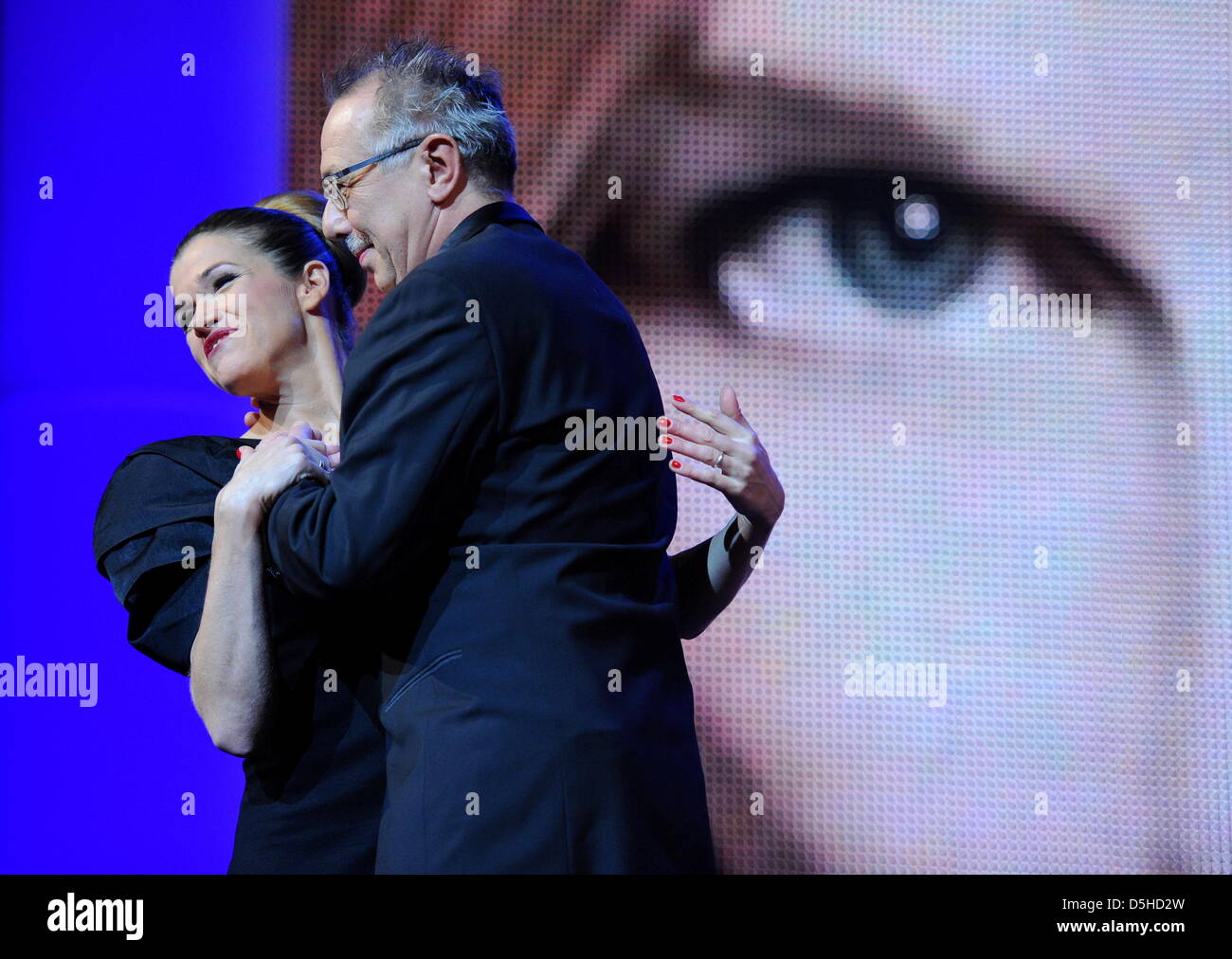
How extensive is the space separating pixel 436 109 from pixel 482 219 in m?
0.21

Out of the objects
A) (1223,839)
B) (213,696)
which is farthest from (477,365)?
(1223,839)

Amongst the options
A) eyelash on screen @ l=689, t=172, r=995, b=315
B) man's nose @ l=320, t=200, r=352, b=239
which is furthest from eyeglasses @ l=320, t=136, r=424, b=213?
eyelash on screen @ l=689, t=172, r=995, b=315

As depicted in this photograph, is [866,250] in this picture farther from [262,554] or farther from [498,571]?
[262,554]

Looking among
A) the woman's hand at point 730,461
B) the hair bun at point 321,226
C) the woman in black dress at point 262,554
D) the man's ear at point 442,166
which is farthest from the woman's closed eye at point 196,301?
the woman's hand at point 730,461

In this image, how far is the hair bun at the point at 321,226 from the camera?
208cm

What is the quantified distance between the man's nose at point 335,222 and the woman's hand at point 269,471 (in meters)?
0.30

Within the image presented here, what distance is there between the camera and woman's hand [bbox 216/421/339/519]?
1.71 metres

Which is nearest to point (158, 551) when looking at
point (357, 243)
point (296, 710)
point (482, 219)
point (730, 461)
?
point (296, 710)

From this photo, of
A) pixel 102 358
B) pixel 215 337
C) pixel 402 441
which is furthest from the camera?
pixel 102 358

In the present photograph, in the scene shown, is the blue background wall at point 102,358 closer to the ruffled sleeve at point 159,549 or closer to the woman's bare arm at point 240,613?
the ruffled sleeve at point 159,549

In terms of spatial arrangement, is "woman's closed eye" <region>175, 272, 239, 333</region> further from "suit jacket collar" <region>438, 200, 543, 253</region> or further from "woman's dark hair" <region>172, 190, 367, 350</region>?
"suit jacket collar" <region>438, 200, 543, 253</region>

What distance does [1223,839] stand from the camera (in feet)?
7.41

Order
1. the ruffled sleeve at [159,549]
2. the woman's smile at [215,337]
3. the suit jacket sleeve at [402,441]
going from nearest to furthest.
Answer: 1. the suit jacket sleeve at [402,441]
2. the ruffled sleeve at [159,549]
3. the woman's smile at [215,337]

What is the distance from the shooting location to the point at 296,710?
5.90ft
